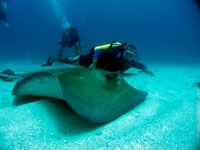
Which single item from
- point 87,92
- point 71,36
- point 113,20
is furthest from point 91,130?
point 113,20

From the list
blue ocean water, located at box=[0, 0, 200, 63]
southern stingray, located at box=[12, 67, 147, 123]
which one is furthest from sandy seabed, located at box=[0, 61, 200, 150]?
blue ocean water, located at box=[0, 0, 200, 63]

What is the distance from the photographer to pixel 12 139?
1499 millimetres

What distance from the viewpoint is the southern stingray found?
4.97 feet

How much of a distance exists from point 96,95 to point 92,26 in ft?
290

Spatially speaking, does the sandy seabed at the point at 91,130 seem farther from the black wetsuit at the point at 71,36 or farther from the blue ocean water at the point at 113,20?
the blue ocean water at the point at 113,20

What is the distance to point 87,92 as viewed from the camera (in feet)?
5.97

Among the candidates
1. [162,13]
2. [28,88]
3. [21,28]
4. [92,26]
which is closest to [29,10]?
[21,28]

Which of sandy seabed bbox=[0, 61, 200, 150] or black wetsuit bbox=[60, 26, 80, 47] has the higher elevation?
black wetsuit bbox=[60, 26, 80, 47]

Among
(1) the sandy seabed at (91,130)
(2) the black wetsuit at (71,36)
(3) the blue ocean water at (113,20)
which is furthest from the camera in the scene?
(3) the blue ocean water at (113,20)

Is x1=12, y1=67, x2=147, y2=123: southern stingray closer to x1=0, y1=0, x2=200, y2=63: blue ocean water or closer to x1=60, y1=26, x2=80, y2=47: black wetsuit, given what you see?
x1=60, y1=26, x2=80, y2=47: black wetsuit

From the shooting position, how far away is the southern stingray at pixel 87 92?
4.97 ft

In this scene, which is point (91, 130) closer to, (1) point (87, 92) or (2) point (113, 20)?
(1) point (87, 92)

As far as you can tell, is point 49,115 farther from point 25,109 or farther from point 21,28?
point 21,28

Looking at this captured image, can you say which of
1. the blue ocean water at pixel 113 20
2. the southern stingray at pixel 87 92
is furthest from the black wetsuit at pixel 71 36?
the blue ocean water at pixel 113 20
